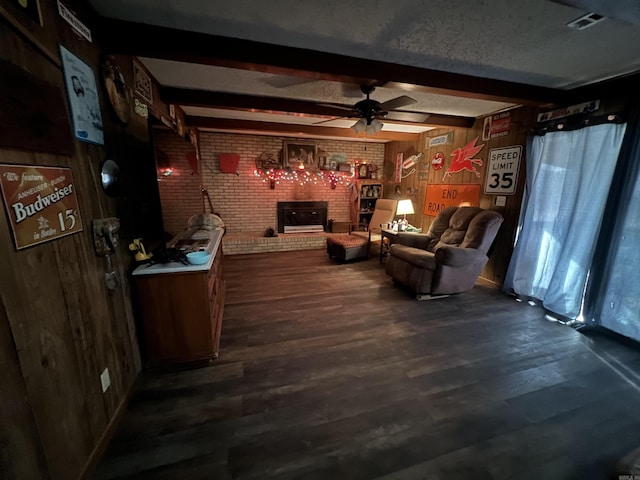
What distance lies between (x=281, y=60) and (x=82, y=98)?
1227 millimetres

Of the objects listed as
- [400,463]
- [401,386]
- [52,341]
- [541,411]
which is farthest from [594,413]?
[52,341]

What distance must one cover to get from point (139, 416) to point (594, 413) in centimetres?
271

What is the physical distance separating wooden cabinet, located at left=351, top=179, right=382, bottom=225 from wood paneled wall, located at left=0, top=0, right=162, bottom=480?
4.71 metres

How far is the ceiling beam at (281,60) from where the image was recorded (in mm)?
1595

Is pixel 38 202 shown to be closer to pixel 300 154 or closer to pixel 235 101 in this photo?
pixel 235 101

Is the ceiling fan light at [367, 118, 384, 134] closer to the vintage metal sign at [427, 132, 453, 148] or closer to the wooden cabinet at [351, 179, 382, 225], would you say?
the vintage metal sign at [427, 132, 453, 148]

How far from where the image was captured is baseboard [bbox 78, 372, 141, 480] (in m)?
1.17

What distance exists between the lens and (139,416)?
149 cm

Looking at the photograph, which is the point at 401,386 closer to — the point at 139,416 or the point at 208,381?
the point at 208,381

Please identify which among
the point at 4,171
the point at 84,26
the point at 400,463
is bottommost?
the point at 400,463

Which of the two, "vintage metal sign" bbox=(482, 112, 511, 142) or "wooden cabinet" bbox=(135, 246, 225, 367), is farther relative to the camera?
"vintage metal sign" bbox=(482, 112, 511, 142)

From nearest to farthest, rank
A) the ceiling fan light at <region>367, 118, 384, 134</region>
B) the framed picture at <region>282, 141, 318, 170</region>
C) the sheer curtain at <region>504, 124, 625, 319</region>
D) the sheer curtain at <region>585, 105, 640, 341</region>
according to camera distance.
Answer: the sheer curtain at <region>585, 105, 640, 341</region> → the sheer curtain at <region>504, 124, 625, 319</region> → the ceiling fan light at <region>367, 118, 384, 134</region> → the framed picture at <region>282, 141, 318, 170</region>

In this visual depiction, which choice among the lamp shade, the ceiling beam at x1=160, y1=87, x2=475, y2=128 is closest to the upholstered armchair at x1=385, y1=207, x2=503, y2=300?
the lamp shade

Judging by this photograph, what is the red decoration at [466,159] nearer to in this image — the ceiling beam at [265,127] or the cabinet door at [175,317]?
the ceiling beam at [265,127]
